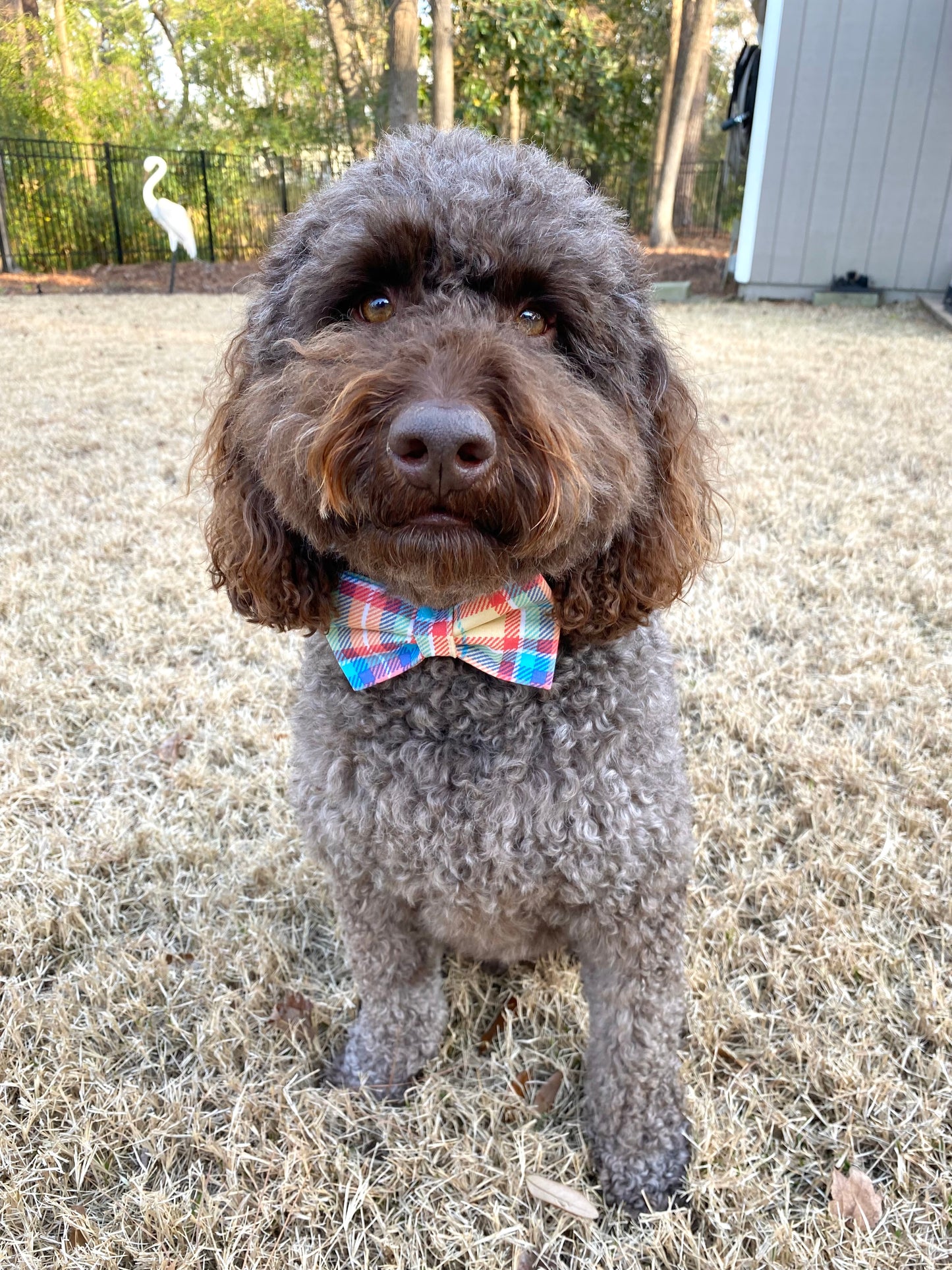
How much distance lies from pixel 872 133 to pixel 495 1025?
12839 mm

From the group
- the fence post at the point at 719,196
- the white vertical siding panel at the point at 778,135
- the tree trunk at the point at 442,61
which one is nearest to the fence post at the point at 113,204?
the tree trunk at the point at 442,61

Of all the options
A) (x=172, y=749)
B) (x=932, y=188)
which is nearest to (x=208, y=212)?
(x=932, y=188)

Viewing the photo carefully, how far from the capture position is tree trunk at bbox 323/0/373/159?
1656 centimetres

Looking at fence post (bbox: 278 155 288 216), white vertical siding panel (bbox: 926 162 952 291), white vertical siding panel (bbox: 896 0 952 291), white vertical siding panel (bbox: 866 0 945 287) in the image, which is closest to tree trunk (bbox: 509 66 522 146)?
fence post (bbox: 278 155 288 216)

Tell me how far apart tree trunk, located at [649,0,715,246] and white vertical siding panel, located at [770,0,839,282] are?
13.5 feet

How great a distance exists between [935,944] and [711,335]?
28.8 feet

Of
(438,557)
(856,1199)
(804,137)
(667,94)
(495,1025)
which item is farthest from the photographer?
(667,94)

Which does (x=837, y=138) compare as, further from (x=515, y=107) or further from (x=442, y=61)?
(x=515, y=107)

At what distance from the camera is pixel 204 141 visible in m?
17.8

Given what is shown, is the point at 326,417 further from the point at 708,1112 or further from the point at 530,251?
the point at 708,1112

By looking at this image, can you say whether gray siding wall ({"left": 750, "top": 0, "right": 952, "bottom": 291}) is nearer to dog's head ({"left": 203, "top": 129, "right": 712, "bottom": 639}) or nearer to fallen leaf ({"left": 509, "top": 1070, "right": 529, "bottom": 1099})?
dog's head ({"left": 203, "top": 129, "right": 712, "bottom": 639})

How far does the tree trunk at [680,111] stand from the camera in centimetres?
1412

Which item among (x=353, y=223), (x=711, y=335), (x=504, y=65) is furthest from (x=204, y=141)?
(x=353, y=223)

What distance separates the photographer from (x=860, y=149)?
37.0 feet
